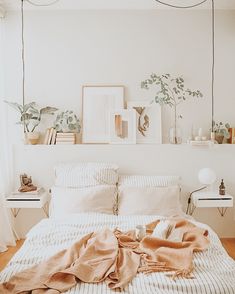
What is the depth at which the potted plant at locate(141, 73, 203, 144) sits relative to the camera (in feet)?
15.7

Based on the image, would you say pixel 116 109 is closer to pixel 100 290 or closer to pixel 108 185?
pixel 108 185

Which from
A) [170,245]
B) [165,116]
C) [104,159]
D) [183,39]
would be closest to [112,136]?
[104,159]

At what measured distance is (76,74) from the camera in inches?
192

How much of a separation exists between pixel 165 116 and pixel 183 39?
867 millimetres

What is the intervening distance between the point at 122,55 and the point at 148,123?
0.81 meters

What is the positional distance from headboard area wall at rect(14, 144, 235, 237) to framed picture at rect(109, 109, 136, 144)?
0.08 m

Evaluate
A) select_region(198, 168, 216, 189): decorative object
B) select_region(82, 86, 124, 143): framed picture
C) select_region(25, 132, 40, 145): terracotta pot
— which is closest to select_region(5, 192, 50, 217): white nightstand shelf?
select_region(25, 132, 40, 145): terracotta pot

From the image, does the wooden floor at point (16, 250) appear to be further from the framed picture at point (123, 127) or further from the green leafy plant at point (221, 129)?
the framed picture at point (123, 127)

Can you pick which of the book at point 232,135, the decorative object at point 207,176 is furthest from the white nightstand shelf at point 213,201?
the book at point 232,135

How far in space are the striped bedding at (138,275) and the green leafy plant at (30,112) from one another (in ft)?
4.42

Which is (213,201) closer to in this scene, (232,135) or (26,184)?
(232,135)

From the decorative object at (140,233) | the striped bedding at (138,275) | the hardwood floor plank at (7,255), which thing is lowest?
the hardwood floor plank at (7,255)

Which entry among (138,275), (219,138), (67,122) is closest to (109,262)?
(138,275)

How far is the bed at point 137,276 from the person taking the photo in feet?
7.81
